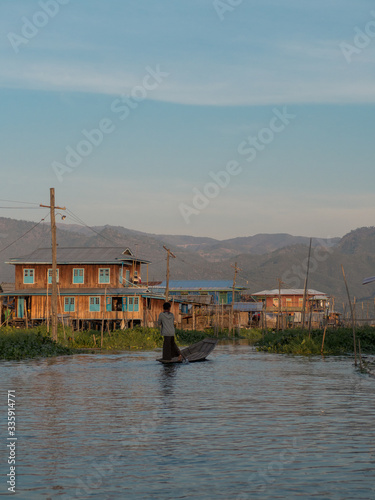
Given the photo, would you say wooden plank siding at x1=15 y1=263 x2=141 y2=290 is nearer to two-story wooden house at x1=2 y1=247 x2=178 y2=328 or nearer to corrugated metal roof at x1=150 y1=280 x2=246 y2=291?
two-story wooden house at x1=2 y1=247 x2=178 y2=328

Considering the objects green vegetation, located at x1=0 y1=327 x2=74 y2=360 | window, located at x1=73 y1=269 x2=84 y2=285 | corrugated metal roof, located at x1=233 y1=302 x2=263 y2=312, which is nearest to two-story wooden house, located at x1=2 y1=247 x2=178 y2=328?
window, located at x1=73 y1=269 x2=84 y2=285

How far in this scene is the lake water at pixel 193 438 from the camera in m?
6.98

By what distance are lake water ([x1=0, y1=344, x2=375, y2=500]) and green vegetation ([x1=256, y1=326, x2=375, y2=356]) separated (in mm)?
14704

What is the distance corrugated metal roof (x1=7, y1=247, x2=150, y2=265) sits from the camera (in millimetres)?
56828

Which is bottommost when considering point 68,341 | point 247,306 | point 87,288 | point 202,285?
point 68,341

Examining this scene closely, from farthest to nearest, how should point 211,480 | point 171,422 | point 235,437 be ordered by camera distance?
1. point 171,422
2. point 235,437
3. point 211,480

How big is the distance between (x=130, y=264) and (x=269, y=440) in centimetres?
4996

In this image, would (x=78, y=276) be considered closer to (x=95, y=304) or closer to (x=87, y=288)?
(x=87, y=288)

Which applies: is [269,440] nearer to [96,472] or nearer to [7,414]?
[96,472]

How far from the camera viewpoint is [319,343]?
111 ft

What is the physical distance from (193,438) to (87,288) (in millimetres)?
48413

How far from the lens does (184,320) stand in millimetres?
71188

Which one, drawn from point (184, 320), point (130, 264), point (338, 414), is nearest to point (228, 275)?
point (184, 320)

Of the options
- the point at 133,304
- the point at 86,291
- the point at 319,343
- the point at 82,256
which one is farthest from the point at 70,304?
the point at 319,343
